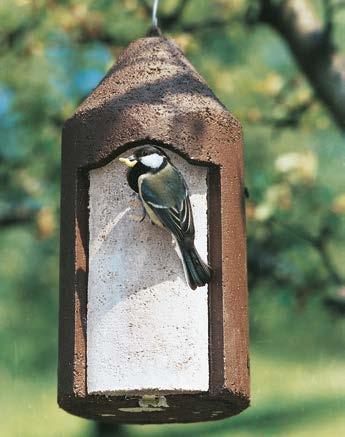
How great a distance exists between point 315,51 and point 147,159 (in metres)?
2.86

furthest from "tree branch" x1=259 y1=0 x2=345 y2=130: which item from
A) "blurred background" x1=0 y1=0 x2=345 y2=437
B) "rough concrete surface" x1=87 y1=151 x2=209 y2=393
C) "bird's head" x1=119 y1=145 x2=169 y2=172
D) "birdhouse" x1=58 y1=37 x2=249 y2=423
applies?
"bird's head" x1=119 y1=145 x2=169 y2=172

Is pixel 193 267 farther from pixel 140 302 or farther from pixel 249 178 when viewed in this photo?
pixel 249 178

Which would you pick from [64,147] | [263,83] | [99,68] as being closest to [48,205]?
[99,68]

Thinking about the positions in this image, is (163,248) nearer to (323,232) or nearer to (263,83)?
(323,232)

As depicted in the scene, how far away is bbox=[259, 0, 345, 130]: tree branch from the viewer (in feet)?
21.6

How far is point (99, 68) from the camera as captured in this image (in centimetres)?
756

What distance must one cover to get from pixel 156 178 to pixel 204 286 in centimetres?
37

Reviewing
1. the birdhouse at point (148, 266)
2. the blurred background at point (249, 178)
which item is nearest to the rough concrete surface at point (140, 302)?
the birdhouse at point (148, 266)

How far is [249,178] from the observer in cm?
728

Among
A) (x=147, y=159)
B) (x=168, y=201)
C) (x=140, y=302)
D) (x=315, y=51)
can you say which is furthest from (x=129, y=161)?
(x=315, y=51)

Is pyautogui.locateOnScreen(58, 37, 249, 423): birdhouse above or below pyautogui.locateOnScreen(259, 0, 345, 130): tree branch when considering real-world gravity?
below

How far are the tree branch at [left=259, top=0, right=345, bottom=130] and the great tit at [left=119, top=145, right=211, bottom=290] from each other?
8.98 feet

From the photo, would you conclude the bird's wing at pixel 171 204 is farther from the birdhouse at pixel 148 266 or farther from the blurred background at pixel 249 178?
the blurred background at pixel 249 178

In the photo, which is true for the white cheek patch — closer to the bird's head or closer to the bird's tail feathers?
the bird's head
